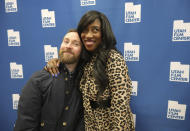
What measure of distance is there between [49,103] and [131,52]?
843mm

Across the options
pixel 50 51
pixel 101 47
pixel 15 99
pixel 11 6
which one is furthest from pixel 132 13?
pixel 15 99

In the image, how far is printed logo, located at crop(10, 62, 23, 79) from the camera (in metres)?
1.79

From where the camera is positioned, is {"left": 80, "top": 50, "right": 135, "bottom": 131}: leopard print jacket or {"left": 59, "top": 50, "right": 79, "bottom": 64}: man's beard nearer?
{"left": 80, "top": 50, "right": 135, "bottom": 131}: leopard print jacket

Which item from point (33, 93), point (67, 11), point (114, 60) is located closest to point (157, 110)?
point (114, 60)

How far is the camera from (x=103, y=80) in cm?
102

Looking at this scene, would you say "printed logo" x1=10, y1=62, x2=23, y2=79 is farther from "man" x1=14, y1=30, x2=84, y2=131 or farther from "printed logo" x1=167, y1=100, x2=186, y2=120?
"printed logo" x1=167, y1=100, x2=186, y2=120

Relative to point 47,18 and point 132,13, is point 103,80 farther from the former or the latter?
point 47,18

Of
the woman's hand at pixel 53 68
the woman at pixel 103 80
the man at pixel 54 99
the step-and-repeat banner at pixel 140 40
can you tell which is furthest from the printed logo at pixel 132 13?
the woman's hand at pixel 53 68

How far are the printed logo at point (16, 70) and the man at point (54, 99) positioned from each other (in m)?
0.73

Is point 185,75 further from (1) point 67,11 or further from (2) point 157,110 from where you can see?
(1) point 67,11

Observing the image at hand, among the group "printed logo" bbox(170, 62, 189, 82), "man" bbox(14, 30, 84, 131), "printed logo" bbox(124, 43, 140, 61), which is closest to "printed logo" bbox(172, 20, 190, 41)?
"printed logo" bbox(170, 62, 189, 82)

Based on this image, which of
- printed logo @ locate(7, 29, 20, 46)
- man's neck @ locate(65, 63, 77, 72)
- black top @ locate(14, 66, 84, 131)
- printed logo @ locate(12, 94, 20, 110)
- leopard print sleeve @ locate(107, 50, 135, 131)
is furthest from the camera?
printed logo @ locate(12, 94, 20, 110)

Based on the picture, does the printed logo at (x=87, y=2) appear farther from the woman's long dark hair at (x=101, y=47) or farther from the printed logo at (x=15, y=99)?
the printed logo at (x=15, y=99)

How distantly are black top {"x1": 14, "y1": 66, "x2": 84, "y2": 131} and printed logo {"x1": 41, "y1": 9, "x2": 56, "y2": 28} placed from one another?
2.07ft
